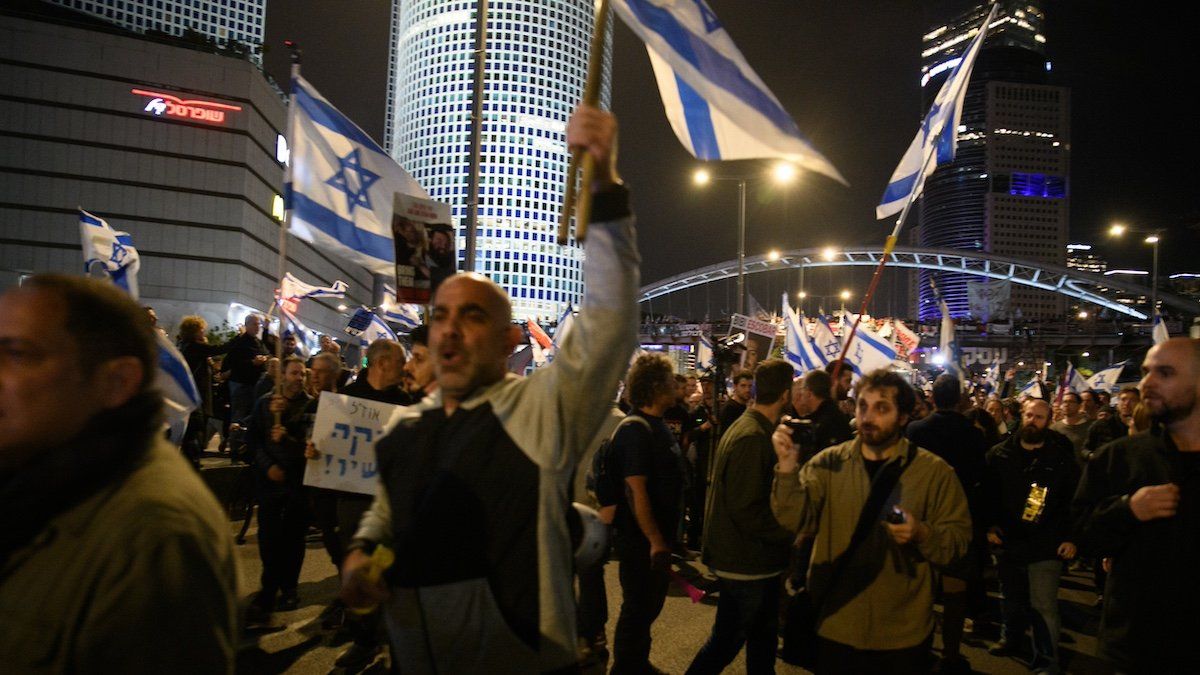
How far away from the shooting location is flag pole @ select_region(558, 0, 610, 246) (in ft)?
7.04

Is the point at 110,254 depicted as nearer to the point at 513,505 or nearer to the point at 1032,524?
the point at 513,505

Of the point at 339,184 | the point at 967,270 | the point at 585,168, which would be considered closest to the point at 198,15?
the point at 967,270

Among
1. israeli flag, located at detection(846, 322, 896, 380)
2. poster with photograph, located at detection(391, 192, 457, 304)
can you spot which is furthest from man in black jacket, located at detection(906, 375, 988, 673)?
israeli flag, located at detection(846, 322, 896, 380)

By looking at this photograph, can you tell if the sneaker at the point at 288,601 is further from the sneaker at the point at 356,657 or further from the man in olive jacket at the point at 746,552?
the man in olive jacket at the point at 746,552

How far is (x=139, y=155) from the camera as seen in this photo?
192 feet

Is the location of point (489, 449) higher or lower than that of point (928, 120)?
lower

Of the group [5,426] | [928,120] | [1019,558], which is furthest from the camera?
[928,120]

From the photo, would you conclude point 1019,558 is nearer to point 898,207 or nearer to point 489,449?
point 898,207

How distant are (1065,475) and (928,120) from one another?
3.23 m

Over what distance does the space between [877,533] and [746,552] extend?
92cm

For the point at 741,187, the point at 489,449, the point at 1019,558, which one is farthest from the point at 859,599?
the point at 741,187

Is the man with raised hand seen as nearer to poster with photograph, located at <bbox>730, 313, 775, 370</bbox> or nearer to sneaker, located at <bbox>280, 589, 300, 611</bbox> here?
sneaker, located at <bbox>280, 589, 300, 611</bbox>

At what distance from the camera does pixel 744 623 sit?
441 centimetres

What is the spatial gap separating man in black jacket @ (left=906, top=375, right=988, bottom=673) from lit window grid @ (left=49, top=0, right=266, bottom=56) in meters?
152
